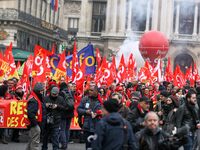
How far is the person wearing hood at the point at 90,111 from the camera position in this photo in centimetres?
1298

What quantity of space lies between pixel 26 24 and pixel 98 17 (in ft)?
83.4

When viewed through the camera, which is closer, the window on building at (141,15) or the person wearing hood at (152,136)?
the person wearing hood at (152,136)

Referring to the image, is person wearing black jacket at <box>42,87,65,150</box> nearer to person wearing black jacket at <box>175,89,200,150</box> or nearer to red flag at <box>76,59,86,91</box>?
person wearing black jacket at <box>175,89,200,150</box>

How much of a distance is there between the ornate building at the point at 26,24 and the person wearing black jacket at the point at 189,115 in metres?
Answer: 28.8

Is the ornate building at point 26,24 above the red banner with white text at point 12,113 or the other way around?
above

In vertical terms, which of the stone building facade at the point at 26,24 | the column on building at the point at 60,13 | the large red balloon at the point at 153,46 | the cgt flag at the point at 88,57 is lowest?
the cgt flag at the point at 88,57

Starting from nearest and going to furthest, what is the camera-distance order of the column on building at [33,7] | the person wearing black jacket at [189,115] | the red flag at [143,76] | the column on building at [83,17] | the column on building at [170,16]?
1. the person wearing black jacket at [189,115]
2. the red flag at [143,76]
3. the column on building at [33,7]
4. the column on building at [170,16]
5. the column on building at [83,17]

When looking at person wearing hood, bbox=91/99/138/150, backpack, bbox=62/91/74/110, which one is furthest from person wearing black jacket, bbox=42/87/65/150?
person wearing hood, bbox=91/99/138/150

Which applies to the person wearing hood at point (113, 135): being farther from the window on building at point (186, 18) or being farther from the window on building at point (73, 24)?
the window on building at point (73, 24)

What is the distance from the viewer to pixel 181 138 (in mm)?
7832

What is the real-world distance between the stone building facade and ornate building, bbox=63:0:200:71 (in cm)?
925

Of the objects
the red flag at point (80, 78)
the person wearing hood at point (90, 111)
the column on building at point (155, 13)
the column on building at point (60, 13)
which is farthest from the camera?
the column on building at point (60, 13)

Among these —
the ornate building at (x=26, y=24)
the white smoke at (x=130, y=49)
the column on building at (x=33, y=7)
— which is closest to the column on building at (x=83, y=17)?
the white smoke at (x=130, y=49)

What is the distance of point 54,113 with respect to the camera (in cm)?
1377
